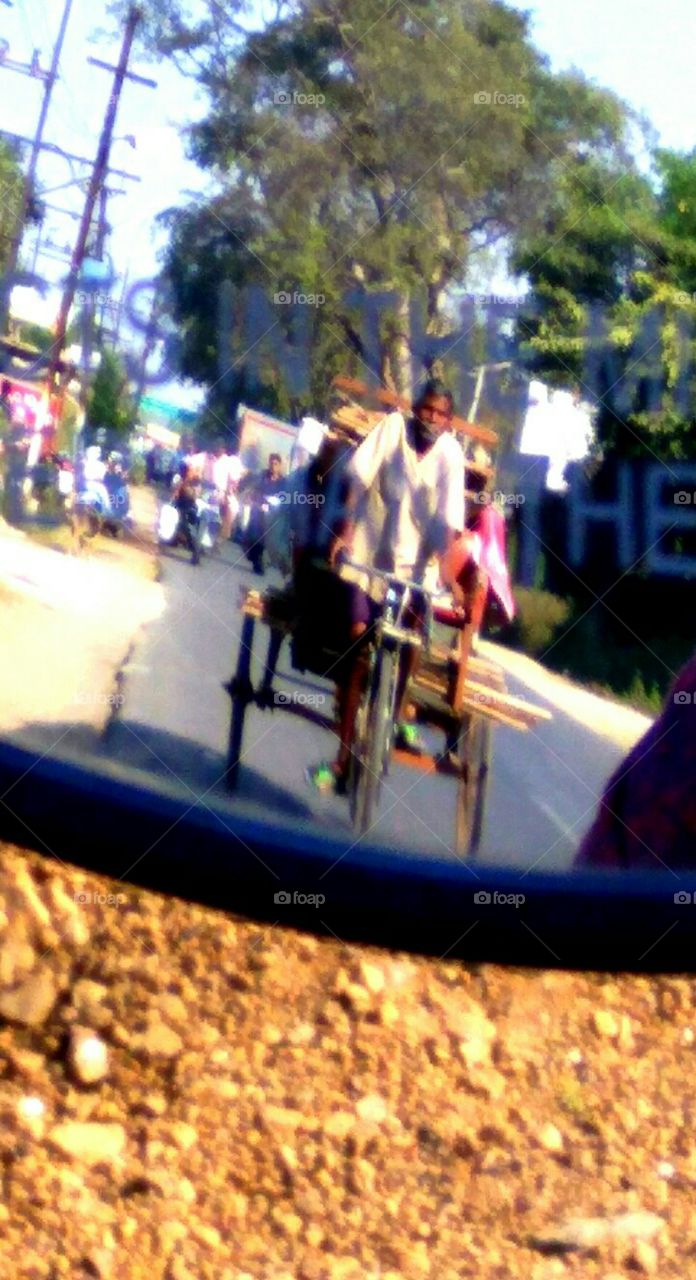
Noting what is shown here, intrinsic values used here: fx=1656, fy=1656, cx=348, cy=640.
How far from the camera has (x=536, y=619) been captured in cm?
82

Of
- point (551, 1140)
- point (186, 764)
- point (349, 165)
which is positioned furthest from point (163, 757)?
point (551, 1140)

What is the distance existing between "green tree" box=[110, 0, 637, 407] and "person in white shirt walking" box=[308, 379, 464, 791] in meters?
0.02

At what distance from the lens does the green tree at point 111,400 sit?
724 mm

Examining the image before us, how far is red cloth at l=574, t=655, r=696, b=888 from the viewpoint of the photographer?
0.97m

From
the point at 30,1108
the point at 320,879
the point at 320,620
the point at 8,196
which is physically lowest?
the point at 30,1108

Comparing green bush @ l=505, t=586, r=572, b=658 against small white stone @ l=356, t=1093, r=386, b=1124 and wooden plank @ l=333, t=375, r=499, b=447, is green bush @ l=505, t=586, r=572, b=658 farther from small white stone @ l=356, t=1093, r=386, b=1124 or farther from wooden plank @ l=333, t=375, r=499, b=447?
small white stone @ l=356, t=1093, r=386, b=1124

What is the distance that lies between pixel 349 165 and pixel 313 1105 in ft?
4.56

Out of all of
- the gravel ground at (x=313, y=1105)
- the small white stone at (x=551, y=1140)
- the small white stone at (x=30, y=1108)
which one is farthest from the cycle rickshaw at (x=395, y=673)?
the small white stone at (x=551, y=1140)

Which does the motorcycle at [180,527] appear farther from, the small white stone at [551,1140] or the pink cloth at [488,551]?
the small white stone at [551,1140]

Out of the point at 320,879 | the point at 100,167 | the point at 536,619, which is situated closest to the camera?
the point at 100,167

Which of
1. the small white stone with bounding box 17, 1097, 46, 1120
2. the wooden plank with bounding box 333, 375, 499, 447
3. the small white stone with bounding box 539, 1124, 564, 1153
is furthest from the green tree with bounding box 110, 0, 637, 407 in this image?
the small white stone with bounding box 539, 1124, 564, 1153

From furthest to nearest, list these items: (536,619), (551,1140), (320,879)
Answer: (551,1140)
(320,879)
(536,619)

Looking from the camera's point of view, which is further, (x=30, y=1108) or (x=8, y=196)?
(x=30, y=1108)

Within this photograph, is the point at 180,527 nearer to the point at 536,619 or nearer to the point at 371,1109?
the point at 536,619
